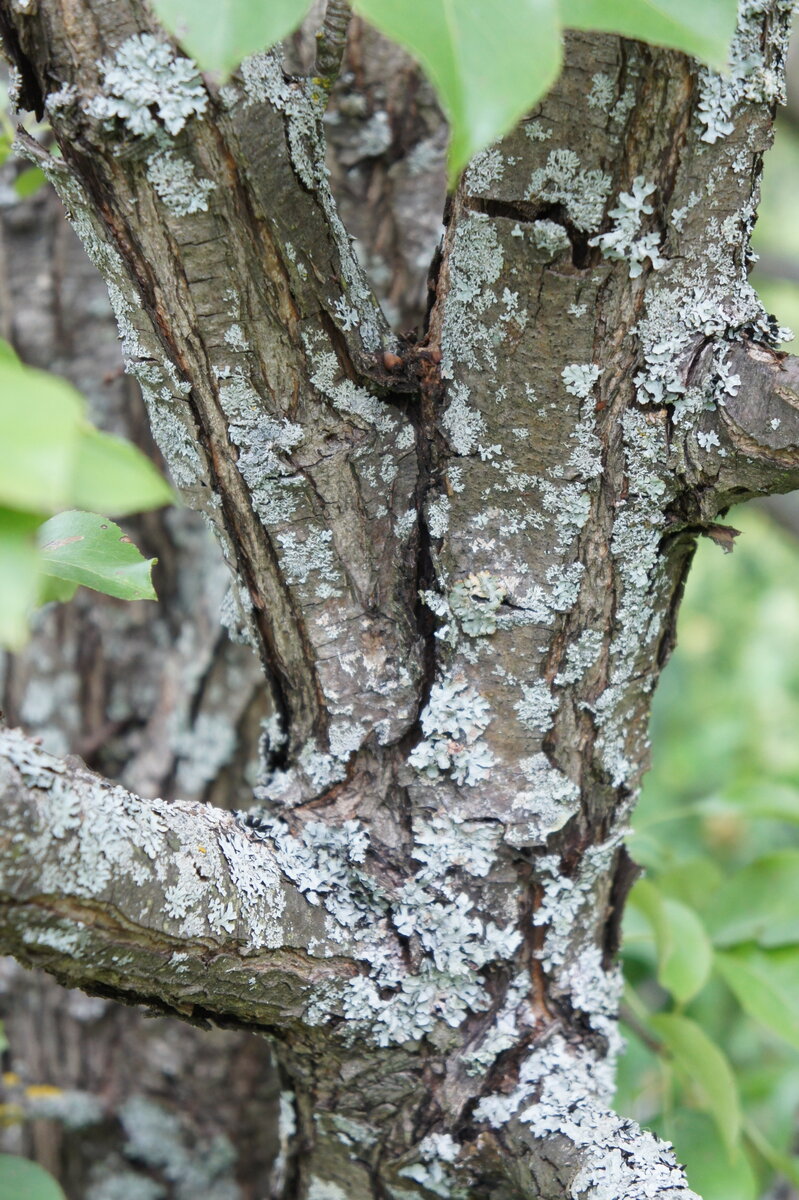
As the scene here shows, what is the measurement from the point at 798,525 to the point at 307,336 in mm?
1452

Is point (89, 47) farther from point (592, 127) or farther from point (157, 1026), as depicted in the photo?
point (157, 1026)

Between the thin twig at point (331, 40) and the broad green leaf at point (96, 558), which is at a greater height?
the thin twig at point (331, 40)

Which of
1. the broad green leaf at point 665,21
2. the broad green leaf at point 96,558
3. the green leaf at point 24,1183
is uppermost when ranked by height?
the broad green leaf at point 665,21


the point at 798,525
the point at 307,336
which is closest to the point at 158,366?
the point at 307,336

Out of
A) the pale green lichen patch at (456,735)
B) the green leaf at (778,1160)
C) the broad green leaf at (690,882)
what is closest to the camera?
the pale green lichen patch at (456,735)

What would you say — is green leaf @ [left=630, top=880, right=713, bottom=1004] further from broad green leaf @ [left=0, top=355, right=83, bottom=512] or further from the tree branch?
broad green leaf @ [left=0, top=355, right=83, bottom=512]

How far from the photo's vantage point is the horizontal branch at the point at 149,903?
0.48 metres

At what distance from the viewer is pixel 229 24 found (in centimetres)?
33

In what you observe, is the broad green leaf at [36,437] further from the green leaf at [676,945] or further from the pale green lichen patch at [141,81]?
the green leaf at [676,945]

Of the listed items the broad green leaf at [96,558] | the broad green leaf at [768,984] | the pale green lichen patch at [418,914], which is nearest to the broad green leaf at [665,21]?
the broad green leaf at [96,558]

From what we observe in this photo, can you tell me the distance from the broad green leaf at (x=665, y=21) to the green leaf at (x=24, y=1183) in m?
0.81

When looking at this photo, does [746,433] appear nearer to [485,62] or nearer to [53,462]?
[485,62]

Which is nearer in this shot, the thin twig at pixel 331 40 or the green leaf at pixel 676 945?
the thin twig at pixel 331 40

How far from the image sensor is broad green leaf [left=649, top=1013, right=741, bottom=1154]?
0.81 m
